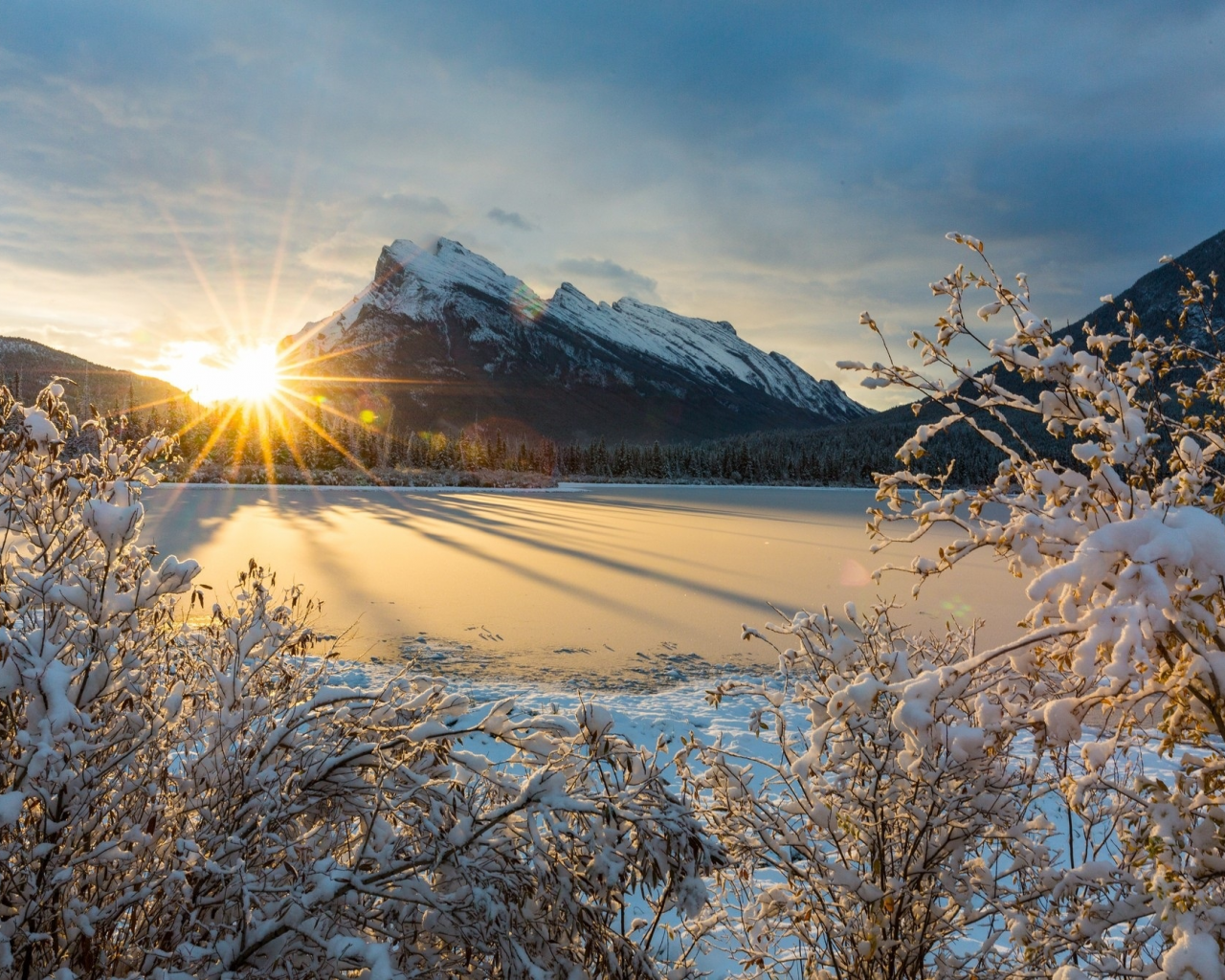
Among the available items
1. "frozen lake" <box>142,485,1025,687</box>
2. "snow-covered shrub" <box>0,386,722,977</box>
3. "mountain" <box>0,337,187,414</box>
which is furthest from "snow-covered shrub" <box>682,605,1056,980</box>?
"mountain" <box>0,337,187,414</box>

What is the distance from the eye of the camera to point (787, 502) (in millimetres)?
45219

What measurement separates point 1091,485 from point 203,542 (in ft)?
62.8

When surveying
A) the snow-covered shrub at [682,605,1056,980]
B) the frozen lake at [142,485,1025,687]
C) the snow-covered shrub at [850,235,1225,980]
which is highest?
the snow-covered shrub at [850,235,1225,980]

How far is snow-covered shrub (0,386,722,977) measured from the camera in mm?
2414

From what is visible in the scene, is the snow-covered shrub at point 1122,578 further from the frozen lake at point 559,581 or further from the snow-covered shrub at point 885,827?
the frozen lake at point 559,581

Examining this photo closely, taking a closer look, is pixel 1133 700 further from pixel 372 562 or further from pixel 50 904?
pixel 372 562

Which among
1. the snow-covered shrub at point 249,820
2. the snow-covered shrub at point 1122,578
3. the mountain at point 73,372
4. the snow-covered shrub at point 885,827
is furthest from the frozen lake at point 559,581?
the mountain at point 73,372

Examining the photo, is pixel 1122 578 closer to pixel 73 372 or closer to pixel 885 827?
pixel 885 827

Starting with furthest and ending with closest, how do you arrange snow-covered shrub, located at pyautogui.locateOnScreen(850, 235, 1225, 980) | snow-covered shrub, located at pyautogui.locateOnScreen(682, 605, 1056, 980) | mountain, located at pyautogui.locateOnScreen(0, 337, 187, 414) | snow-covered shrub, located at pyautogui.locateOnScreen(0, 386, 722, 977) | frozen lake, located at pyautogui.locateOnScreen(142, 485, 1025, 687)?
mountain, located at pyautogui.locateOnScreen(0, 337, 187, 414), frozen lake, located at pyautogui.locateOnScreen(142, 485, 1025, 687), snow-covered shrub, located at pyautogui.locateOnScreen(682, 605, 1056, 980), snow-covered shrub, located at pyautogui.locateOnScreen(0, 386, 722, 977), snow-covered shrub, located at pyautogui.locateOnScreen(850, 235, 1225, 980)

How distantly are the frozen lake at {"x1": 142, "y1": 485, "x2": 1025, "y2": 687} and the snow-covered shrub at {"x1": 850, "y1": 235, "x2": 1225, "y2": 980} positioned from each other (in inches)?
263

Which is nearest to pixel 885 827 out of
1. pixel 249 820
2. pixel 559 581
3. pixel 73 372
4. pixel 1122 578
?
pixel 1122 578

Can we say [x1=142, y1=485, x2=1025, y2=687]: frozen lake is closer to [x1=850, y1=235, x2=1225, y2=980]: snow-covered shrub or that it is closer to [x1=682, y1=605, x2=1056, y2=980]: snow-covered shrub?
[x1=682, y1=605, x2=1056, y2=980]: snow-covered shrub

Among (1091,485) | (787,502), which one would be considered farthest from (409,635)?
(787,502)

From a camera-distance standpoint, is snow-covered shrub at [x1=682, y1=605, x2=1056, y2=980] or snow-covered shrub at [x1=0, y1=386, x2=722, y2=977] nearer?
snow-covered shrub at [x1=0, y1=386, x2=722, y2=977]
